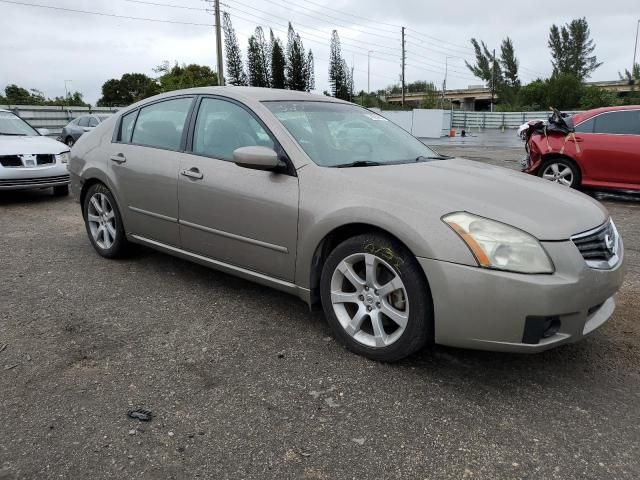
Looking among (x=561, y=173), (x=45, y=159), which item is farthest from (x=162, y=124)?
(x=561, y=173)

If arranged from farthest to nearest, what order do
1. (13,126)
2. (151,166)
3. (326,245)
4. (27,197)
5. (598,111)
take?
(13,126), (27,197), (598,111), (151,166), (326,245)

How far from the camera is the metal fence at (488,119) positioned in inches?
1773

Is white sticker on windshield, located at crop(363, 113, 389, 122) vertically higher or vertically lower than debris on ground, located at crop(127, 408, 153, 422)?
higher

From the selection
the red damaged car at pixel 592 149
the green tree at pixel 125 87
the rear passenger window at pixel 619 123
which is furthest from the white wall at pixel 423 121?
the green tree at pixel 125 87

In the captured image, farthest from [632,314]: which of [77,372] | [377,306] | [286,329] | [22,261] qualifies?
[22,261]

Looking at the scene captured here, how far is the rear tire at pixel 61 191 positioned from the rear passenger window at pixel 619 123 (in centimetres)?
854

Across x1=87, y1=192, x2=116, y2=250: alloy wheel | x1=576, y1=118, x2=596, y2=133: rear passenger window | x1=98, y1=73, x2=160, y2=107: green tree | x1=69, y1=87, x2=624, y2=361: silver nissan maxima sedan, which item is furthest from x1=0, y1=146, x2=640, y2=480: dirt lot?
x1=98, y1=73, x2=160, y2=107: green tree

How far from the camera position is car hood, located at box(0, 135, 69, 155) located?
7902 millimetres

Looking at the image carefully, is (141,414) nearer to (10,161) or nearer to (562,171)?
(10,161)

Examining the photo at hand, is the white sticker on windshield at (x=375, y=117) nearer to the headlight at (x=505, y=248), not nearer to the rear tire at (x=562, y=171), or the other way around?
the headlight at (x=505, y=248)

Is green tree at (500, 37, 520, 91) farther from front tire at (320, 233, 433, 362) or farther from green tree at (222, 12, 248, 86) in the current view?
front tire at (320, 233, 433, 362)

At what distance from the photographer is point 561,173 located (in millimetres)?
8648

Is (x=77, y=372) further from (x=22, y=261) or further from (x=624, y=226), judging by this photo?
(x=624, y=226)

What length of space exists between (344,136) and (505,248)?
5.07ft
